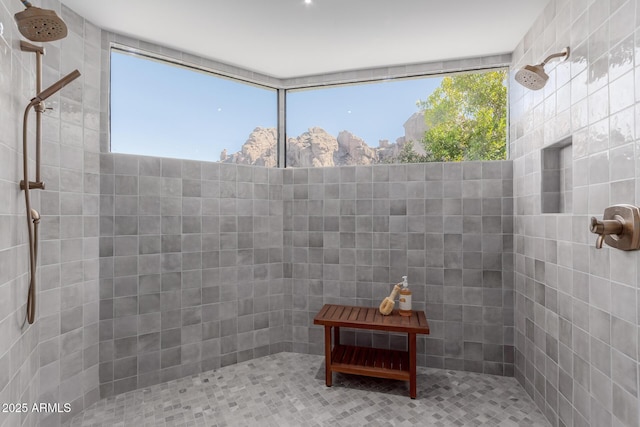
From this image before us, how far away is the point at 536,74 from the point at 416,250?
1.46 m

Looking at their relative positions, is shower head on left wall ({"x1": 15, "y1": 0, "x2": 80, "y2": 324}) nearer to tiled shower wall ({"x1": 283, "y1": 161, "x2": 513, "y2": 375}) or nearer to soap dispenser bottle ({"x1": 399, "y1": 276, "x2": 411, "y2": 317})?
tiled shower wall ({"x1": 283, "y1": 161, "x2": 513, "y2": 375})

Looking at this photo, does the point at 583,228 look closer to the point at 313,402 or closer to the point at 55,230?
the point at 313,402

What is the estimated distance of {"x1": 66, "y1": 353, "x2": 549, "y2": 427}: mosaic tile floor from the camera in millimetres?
1912

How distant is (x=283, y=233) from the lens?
2887 millimetres

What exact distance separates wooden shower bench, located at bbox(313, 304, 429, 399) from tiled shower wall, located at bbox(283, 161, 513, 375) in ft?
0.58

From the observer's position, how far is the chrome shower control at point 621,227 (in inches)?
45.9

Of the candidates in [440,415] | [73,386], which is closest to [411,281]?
[440,415]

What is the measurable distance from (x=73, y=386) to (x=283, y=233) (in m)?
1.80

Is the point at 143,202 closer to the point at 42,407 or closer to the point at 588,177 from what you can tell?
the point at 42,407

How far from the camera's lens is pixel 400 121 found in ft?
9.05

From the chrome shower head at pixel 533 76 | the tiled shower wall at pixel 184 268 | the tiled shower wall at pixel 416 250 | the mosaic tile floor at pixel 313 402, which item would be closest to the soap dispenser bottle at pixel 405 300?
the tiled shower wall at pixel 416 250

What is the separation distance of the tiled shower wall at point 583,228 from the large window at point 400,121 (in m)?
0.37

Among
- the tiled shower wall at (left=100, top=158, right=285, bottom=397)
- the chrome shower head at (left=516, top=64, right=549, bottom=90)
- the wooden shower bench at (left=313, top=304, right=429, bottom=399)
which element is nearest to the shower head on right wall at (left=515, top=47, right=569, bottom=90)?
the chrome shower head at (left=516, top=64, right=549, bottom=90)

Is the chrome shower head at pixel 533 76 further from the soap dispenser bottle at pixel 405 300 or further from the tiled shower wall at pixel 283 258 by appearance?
the soap dispenser bottle at pixel 405 300
